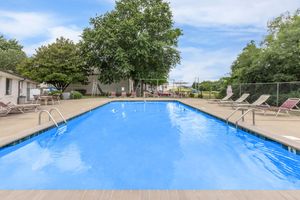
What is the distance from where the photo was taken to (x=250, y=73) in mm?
19141

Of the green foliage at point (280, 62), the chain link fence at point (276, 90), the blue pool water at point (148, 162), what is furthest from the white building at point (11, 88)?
the green foliage at point (280, 62)

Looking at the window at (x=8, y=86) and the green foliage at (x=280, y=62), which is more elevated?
the green foliage at (x=280, y=62)

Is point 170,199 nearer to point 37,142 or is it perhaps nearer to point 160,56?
point 37,142

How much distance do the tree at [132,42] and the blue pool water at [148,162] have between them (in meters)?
20.5

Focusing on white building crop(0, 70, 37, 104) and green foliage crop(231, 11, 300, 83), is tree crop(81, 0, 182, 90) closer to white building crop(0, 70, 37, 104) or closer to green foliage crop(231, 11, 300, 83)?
white building crop(0, 70, 37, 104)

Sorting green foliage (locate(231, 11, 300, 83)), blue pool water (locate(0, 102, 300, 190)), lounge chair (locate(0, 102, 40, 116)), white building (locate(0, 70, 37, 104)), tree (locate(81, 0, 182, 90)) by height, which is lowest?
blue pool water (locate(0, 102, 300, 190))

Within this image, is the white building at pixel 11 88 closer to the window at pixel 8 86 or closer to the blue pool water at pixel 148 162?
the window at pixel 8 86

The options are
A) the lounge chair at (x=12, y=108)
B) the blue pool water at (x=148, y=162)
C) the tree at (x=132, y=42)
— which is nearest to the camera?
the blue pool water at (x=148, y=162)

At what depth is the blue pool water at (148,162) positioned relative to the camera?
4531 millimetres

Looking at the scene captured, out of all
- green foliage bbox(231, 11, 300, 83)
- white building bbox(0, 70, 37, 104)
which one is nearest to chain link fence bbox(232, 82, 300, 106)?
green foliage bbox(231, 11, 300, 83)

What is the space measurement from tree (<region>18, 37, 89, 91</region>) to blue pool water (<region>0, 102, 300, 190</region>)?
18.6 m

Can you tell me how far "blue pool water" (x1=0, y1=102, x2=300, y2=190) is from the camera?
14.9 feet

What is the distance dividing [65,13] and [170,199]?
1967cm

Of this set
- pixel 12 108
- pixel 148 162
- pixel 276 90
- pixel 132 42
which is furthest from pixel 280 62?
pixel 132 42
